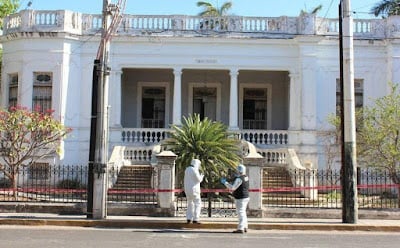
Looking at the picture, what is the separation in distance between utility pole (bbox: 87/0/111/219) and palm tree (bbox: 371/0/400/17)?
2182cm

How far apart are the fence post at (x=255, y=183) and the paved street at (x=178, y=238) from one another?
6.38ft

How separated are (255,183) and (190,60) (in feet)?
35.0

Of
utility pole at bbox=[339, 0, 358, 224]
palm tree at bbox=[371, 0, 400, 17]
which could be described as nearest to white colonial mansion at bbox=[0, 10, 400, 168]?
palm tree at bbox=[371, 0, 400, 17]

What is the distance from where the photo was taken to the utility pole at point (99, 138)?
14.4m

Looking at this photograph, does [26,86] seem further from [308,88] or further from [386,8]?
[386,8]

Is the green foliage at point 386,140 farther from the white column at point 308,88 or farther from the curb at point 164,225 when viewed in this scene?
the white column at point 308,88

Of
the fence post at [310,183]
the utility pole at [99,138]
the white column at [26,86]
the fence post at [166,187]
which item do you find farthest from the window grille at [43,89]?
the fence post at [310,183]

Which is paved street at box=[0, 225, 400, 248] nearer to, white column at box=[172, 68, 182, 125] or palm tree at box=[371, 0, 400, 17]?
white column at box=[172, 68, 182, 125]

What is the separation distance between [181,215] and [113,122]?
33.3 feet

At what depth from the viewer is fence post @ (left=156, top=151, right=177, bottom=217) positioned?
15628 millimetres

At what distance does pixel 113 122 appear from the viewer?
25.1 meters

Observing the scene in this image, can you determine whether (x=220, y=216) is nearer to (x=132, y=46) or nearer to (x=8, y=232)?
(x=8, y=232)

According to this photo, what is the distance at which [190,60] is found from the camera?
2525 cm

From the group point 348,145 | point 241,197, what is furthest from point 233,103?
point 241,197
